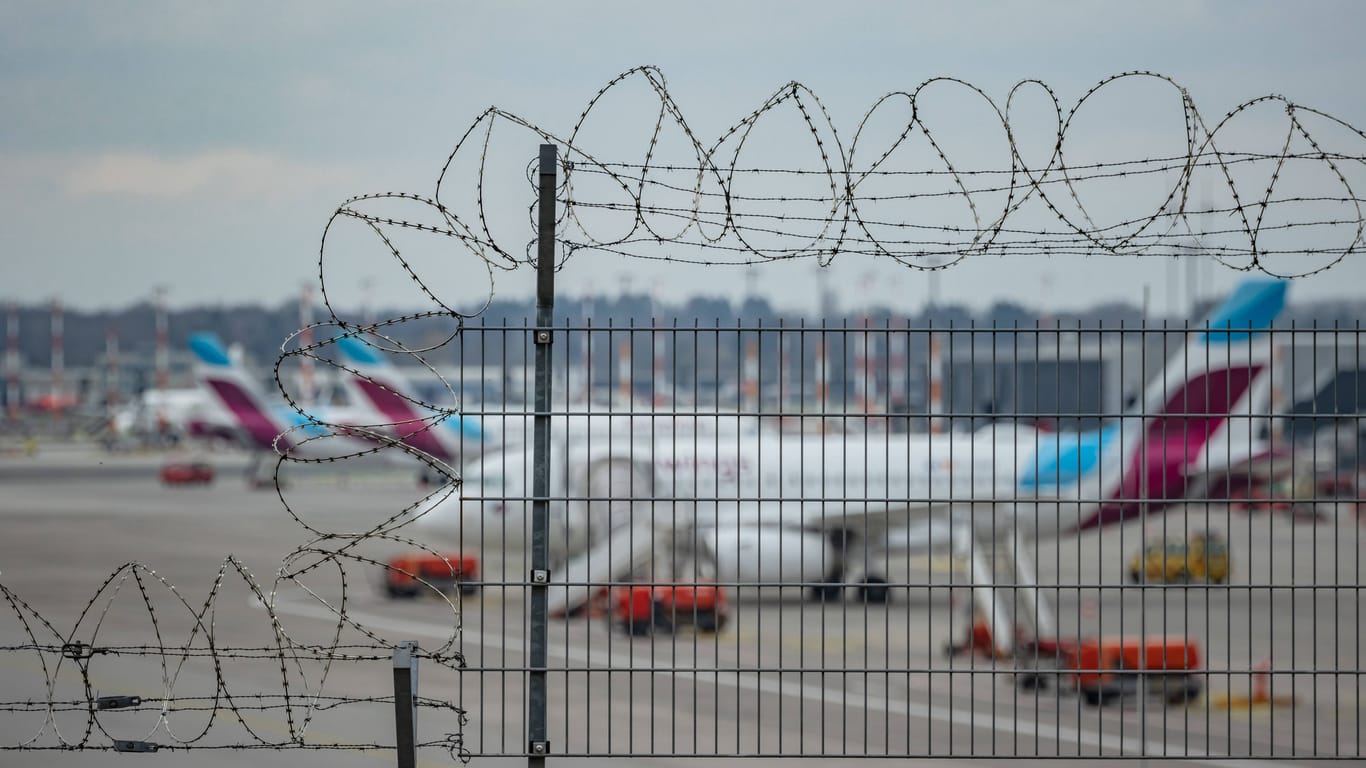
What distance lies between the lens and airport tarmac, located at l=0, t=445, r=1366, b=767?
7207mm

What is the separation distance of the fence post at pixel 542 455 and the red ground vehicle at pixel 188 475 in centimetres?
4789

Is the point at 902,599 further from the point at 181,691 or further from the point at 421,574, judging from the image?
the point at 181,691

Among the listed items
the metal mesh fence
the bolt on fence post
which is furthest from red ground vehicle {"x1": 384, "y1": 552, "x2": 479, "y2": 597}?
the bolt on fence post

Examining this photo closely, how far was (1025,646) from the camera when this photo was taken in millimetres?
16750

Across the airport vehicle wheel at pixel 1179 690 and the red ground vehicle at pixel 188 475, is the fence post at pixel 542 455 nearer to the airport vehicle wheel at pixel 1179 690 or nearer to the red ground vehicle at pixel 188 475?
the airport vehicle wheel at pixel 1179 690

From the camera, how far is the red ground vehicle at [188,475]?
51.5 m

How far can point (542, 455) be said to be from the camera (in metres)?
6.45

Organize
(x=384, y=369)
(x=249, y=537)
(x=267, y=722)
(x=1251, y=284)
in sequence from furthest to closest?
(x=384, y=369) → (x=249, y=537) → (x=1251, y=284) → (x=267, y=722)

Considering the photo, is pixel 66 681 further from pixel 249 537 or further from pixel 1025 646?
pixel 249 537

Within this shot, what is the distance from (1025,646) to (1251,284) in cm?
468

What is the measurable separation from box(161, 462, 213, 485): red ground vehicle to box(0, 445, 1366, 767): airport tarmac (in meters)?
16.8

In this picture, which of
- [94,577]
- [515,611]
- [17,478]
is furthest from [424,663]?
[17,478]

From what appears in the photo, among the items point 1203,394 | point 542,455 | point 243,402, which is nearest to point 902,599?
point 1203,394

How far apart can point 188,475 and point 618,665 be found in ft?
128
